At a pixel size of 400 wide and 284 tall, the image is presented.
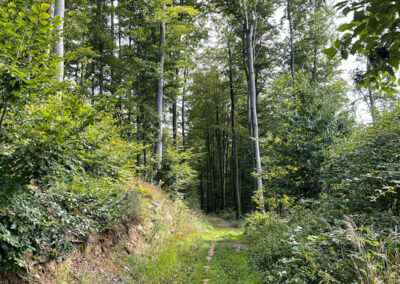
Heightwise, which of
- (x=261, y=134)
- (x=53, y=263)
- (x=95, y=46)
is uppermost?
(x=95, y=46)

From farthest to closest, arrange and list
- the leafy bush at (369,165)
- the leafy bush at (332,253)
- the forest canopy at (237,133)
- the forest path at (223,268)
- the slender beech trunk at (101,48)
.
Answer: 1. the slender beech trunk at (101,48)
2. the forest path at (223,268)
3. the leafy bush at (369,165)
4. the leafy bush at (332,253)
5. the forest canopy at (237,133)

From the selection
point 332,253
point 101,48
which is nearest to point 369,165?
point 332,253

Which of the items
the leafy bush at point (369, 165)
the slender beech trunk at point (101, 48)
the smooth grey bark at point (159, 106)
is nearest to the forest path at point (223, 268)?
the leafy bush at point (369, 165)

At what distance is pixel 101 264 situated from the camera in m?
4.18

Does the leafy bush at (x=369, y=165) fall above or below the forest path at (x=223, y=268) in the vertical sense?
above

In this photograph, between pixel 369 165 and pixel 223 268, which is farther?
pixel 223 268

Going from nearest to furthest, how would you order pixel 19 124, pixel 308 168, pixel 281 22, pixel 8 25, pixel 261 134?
pixel 8 25 < pixel 19 124 < pixel 308 168 < pixel 281 22 < pixel 261 134

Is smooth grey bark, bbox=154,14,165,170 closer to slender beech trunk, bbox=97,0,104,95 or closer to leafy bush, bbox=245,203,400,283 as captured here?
slender beech trunk, bbox=97,0,104,95

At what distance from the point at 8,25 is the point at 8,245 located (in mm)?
2252

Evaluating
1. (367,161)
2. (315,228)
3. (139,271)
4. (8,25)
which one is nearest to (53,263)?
(139,271)

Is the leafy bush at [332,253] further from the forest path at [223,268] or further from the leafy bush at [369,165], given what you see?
the leafy bush at [369,165]

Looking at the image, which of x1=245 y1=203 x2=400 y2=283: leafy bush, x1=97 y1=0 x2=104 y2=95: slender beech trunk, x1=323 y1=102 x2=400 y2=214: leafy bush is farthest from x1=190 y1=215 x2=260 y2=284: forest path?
x1=97 y1=0 x2=104 y2=95: slender beech trunk

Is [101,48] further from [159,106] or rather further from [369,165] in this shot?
[369,165]

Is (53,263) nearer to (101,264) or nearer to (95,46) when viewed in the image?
(101,264)
